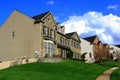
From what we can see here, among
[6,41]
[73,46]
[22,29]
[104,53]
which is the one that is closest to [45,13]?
[22,29]

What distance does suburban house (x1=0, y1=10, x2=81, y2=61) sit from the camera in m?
54.6

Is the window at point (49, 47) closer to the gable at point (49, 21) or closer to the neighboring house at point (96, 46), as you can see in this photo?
the gable at point (49, 21)

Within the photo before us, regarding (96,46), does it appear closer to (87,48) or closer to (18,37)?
(87,48)

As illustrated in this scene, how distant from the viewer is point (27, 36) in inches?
2197

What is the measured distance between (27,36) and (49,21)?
616 cm

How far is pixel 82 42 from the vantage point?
88.2m

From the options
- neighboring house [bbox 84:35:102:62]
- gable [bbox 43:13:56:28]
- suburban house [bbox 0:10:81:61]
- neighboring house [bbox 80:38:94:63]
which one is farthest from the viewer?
neighboring house [bbox 80:38:94:63]

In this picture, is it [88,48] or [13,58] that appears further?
[88,48]

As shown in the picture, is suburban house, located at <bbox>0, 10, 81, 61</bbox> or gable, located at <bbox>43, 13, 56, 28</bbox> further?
gable, located at <bbox>43, 13, 56, 28</bbox>

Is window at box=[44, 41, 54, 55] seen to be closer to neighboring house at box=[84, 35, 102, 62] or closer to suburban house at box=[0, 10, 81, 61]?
suburban house at box=[0, 10, 81, 61]

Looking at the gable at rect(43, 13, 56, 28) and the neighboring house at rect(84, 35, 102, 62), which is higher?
the gable at rect(43, 13, 56, 28)

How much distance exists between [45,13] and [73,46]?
19.2 metres

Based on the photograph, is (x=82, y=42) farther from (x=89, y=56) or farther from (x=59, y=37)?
(x=59, y=37)

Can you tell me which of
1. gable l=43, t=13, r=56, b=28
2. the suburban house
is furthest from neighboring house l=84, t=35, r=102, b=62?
gable l=43, t=13, r=56, b=28
